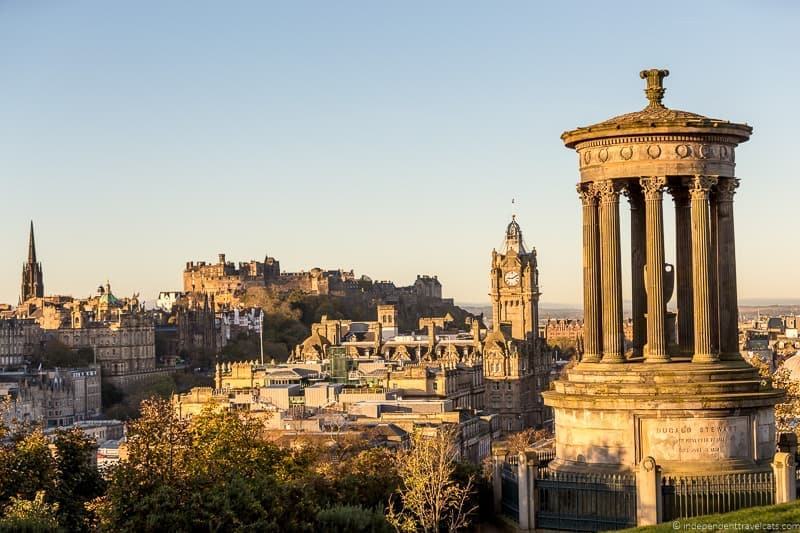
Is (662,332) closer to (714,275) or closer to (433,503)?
(714,275)

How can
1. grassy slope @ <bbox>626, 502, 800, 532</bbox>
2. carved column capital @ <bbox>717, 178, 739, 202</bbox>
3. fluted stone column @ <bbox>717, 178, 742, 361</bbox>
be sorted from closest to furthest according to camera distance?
grassy slope @ <bbox>626, 502, 800, 532</bbox>
carved column capital @ <bbox>717, 178, 739, 202</bbox>
fluted stone column @ <bbox>717, 178, 742, 361</bbox>

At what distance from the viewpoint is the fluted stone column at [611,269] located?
36250mm

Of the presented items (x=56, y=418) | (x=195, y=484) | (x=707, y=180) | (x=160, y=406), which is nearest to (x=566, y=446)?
(x=707, y=180)

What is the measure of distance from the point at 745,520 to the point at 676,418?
4.76m

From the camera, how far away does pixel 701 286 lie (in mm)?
35969

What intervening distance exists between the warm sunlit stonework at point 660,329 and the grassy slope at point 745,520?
3167mm

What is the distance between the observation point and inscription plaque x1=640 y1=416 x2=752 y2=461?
1385 inches

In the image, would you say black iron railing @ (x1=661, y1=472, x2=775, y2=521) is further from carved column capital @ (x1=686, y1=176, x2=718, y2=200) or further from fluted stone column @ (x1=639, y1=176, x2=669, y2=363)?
carved column capital @ (x1=686, y1=176, x2=718, y2=200)

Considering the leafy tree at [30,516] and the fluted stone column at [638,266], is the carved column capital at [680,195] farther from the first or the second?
the leafy tree at [30,516]

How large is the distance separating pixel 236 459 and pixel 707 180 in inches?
632

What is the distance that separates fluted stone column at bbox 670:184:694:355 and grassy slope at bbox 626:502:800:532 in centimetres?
628
